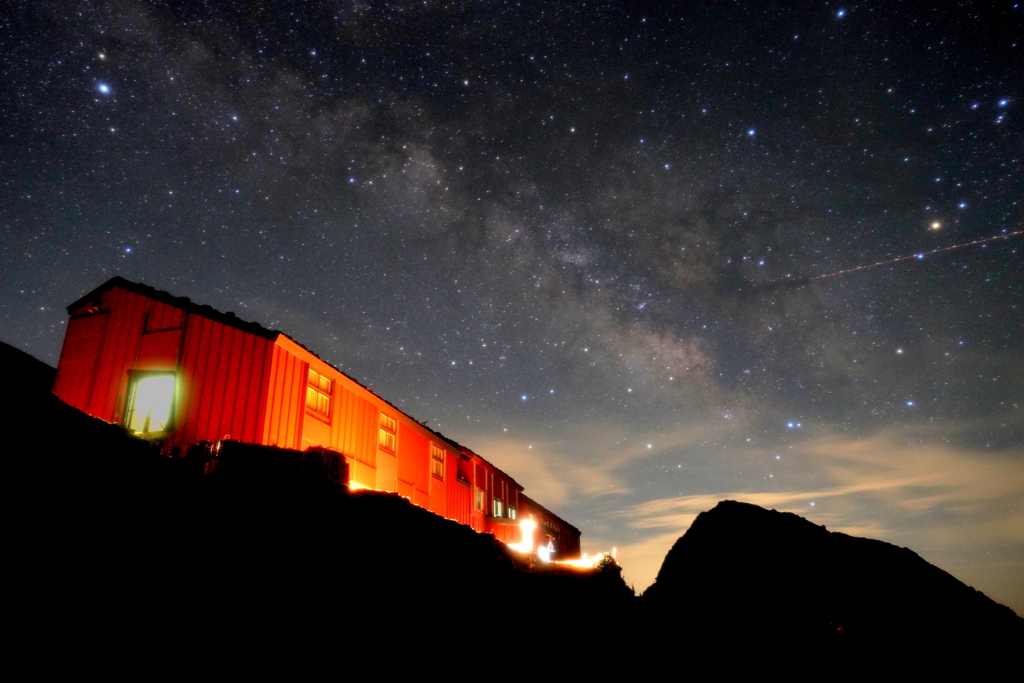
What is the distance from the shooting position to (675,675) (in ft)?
9.58

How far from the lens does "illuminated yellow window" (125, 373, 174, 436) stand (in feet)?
42.8

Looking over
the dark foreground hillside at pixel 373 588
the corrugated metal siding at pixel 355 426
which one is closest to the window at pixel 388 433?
the corrugated metal siding at pixel 355 426

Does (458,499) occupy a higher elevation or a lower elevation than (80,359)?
lower

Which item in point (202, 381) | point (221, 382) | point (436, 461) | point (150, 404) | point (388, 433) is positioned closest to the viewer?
point (221, 382)

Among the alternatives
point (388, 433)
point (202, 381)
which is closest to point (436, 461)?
point (388, 433)

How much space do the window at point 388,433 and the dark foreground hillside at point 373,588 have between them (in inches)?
451

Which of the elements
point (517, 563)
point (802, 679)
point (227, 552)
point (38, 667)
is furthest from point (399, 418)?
point (802, 679)

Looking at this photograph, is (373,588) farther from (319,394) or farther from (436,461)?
(436,461)

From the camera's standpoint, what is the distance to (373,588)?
448 cm

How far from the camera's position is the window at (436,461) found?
2016cm

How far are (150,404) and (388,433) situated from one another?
663 centimetres

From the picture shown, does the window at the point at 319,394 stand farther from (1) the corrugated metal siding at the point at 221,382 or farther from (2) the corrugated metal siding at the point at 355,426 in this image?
(1) the corrugated metal siding at the point at 221,382

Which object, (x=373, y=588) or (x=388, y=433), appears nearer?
(x=373, y=588)

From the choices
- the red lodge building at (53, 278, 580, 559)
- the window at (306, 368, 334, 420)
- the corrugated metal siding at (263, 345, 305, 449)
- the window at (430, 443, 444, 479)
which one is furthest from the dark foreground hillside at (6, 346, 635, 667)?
the window at (430, 443, 444, 479)
